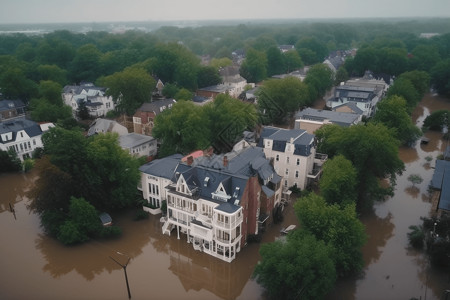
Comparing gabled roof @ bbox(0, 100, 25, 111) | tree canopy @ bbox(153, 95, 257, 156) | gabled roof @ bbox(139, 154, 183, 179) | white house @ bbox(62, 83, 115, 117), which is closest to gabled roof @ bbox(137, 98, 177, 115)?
tree canopy @ bbox(153, 95, 257, 156)

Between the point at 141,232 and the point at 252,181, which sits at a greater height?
the point at 252,181

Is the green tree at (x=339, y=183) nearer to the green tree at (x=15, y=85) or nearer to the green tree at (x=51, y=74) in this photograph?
the green tree at (x=15, y=85)

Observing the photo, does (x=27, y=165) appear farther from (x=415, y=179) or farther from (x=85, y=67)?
(x=85, y=67)

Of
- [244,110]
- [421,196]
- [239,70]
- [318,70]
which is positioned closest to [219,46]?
[239,70]

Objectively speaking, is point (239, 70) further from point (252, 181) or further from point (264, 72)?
point (252, 181)

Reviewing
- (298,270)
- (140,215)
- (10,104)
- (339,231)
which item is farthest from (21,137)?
(339,231)

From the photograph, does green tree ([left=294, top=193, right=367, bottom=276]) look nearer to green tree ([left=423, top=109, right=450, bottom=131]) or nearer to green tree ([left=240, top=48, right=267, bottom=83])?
green tree ([left=423, top=109, right=450, bottom=131])
